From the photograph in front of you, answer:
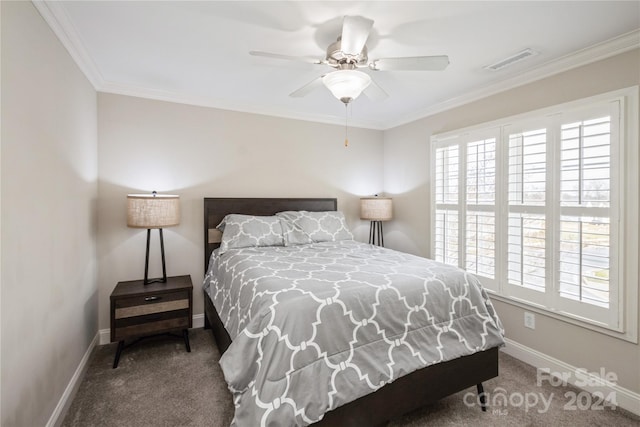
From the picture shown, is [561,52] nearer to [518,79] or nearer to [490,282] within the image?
[518,79]

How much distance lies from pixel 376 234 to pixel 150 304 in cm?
299

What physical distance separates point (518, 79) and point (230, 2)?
→ 2479 millimetres

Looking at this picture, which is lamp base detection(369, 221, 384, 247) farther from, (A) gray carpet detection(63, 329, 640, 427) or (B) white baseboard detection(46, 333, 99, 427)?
(B) white baseboard detection(46, 333, 99, 427)

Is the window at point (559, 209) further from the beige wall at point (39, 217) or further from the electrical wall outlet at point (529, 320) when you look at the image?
the beige wall at point (39, 217)

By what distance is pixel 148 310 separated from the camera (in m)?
2.54

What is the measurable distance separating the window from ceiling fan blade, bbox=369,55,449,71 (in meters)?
1.26

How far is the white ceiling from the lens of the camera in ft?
5.74

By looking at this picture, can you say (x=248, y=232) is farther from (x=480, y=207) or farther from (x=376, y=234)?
(x=480, y=207)

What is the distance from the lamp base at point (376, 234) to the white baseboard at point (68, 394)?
337 centimetres

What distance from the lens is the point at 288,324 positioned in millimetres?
1437

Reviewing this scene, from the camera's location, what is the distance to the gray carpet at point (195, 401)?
186cm

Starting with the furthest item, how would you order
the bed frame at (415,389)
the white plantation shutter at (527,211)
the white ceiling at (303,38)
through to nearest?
the white plantation shutter at (527,211), the white ceiling at (303,38), the bed frame at (415,389)

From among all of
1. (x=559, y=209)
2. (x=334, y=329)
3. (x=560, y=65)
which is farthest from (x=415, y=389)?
(x=560, y=65)

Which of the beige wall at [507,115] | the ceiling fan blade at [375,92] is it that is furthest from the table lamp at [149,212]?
the beige wall at [507,115]
